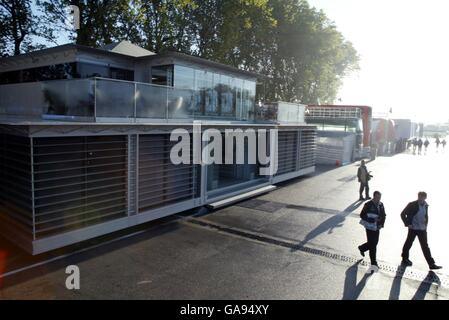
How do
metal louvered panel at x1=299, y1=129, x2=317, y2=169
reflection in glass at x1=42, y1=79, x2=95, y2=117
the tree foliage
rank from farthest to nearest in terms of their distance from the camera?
the tree foliage
metal louvered panel at x1=299, y1=129, x2=317, y2=169
reflection in glass at x1=42, y1=79, x2=95, y2=117

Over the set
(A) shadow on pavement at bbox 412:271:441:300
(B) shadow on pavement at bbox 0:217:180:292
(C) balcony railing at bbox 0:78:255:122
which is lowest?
(A) shadow on pavement at bbox 412:271:441:300

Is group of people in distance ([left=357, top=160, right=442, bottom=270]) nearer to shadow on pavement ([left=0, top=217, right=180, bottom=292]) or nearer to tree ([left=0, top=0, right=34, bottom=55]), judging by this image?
shadow on pavement ([left=0, top=217, right=180, bottom=292])

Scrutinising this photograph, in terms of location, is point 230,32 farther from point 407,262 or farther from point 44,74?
point 407,262

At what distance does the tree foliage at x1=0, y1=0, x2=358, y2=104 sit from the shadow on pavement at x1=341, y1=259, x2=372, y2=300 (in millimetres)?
15171

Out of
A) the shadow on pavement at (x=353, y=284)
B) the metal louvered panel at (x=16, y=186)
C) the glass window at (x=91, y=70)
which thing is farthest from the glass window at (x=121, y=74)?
the shadow on pavement at (x=353, y=284)

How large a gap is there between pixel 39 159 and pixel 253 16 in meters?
24.6

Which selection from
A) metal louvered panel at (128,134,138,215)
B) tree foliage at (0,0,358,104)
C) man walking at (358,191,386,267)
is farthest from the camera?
tree foliage at (0,0,358,104)

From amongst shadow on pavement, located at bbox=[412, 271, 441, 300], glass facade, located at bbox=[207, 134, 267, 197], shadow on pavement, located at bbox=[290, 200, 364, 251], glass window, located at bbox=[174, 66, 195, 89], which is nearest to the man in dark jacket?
shadow on pavement, located at bbox=[412, 271, 441, 300]

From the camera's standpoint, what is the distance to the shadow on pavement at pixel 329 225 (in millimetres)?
9438

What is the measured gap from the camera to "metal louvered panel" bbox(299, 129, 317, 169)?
19750 millimetres

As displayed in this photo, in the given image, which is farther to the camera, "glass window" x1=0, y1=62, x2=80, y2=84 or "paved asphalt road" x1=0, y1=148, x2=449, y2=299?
"glass window" x1=0, y1=62, x2=80, y2=84
